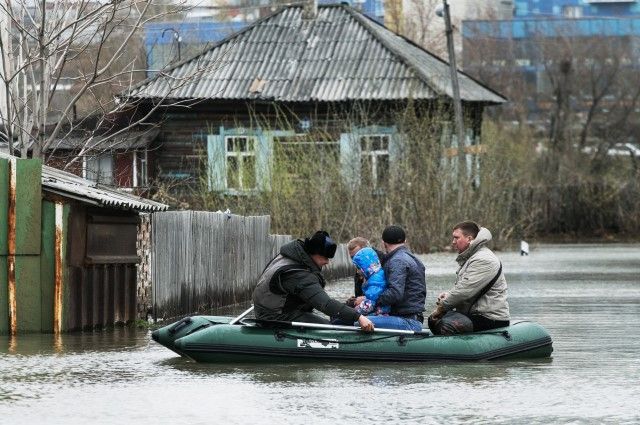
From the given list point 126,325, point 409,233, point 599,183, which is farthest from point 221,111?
point 126,325

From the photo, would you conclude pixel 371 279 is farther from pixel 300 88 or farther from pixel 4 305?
pixel 300 88

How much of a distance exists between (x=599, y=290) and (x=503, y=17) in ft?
300

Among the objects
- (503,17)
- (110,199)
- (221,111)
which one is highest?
(503,17)

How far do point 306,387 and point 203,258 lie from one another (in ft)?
32.4

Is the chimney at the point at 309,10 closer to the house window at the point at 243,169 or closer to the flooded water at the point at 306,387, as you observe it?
the house window at the point at 243,169

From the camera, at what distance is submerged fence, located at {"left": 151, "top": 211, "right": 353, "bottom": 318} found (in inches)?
884

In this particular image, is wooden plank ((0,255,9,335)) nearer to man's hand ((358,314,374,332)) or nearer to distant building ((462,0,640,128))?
man's hand ((358,314,374,332))

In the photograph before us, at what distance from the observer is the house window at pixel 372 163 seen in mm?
42759

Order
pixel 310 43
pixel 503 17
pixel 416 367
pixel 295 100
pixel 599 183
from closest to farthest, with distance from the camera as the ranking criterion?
pixel 416 367 < pixel 295 100 < pixel 310 43 < pixel 599 183 < pixel 503 17

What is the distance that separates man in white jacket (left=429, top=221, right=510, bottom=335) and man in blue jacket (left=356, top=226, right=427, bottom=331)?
28 centimetres

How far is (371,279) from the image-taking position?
17.1 m

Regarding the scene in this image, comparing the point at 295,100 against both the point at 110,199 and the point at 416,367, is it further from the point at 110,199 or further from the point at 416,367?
the point at 416,367

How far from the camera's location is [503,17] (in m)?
120

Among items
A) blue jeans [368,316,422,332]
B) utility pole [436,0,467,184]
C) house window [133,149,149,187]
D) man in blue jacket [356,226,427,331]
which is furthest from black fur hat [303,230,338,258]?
house window [133,149,149,187]
